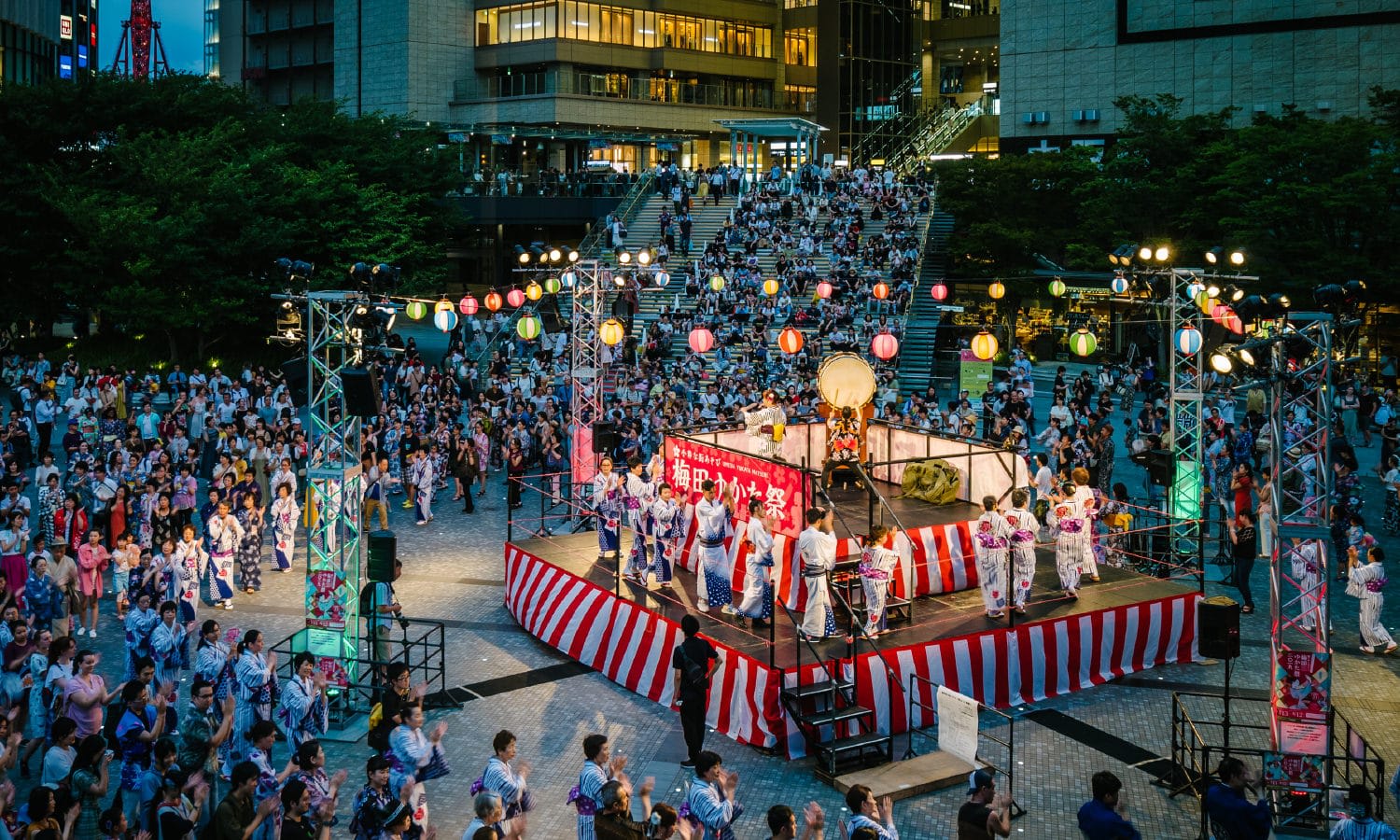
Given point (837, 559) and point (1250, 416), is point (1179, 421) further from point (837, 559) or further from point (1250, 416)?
point (837, 559)

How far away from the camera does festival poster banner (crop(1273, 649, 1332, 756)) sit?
458 inches

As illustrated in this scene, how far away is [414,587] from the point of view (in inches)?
739

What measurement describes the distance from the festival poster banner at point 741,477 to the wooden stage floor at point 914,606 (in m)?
1.17

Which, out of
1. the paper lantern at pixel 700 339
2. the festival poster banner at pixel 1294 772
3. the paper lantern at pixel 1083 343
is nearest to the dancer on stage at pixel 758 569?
the festival poster banner at pixel 1294 772

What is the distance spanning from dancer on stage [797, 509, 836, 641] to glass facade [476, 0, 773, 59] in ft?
178

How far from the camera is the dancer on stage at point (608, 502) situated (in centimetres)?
1709

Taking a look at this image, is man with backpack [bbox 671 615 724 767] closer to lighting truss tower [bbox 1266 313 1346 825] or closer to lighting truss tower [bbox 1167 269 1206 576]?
lighting truss tower [bbox 1266 313 1346 825]

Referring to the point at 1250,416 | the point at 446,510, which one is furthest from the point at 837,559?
the point at 1250,416

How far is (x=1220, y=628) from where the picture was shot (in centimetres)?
1183

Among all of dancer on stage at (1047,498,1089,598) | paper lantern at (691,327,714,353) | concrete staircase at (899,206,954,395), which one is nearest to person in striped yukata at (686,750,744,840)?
dancer on stage at (1047,498,1089,598)

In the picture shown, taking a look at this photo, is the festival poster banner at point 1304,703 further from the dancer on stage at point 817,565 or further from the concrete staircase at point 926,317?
the concrete staircase at point 926,317

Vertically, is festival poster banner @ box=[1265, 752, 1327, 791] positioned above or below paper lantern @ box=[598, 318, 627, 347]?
below

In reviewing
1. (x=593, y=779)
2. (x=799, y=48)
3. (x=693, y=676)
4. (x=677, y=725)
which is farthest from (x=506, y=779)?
(x=799, y=48)

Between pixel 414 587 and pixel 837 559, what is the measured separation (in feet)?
23.0
